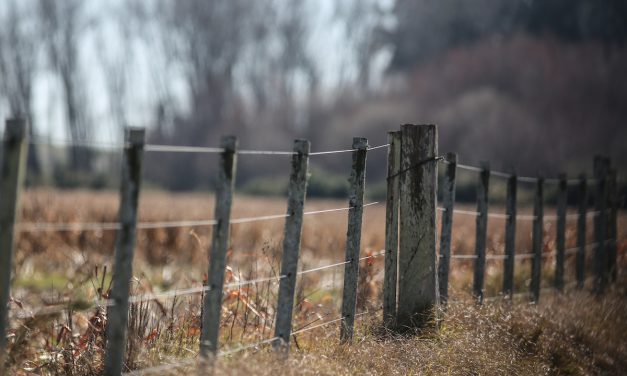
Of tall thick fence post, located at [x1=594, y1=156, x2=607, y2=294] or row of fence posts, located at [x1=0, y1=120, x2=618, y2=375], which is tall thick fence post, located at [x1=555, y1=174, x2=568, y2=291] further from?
tall thick fence post, located at [x1=594, y1=156, x2=607, y2=294]

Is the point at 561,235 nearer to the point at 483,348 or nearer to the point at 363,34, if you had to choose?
the point at 483,348

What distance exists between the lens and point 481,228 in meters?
8.35

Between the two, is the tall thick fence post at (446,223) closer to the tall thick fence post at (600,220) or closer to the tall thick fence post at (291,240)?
the tall thick fence post at (291,240)

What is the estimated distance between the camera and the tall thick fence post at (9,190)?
3949 mm

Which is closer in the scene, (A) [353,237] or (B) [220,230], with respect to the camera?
(B) [220,230]

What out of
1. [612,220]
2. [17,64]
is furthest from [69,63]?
[612,220]

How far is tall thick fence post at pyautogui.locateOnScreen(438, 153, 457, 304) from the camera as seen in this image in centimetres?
746

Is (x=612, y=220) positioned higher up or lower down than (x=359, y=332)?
higher up

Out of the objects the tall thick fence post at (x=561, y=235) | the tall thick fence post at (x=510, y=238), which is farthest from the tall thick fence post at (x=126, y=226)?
the tall thick fence post at (x=561, y=235)

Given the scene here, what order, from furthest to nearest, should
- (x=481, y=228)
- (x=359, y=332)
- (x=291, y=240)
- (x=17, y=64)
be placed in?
(x=17, y=64) < (x=481, y=228) < (x=359, y=332) < (x=291, y=240)

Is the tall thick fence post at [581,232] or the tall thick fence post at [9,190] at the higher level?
the tall thick fence post at [9,190]

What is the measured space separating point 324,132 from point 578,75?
14.8 meters

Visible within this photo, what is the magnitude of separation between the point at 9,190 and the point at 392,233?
3.60m

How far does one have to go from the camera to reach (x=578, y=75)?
4353 cm
